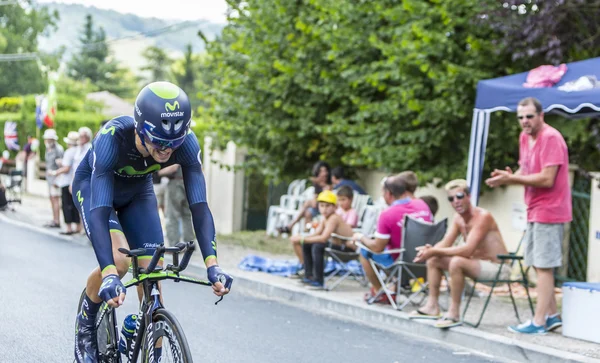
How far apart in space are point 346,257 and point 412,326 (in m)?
2.31

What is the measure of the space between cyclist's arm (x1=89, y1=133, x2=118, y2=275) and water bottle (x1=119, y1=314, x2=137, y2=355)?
0.42m

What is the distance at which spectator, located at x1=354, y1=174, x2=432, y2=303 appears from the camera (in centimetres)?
1076

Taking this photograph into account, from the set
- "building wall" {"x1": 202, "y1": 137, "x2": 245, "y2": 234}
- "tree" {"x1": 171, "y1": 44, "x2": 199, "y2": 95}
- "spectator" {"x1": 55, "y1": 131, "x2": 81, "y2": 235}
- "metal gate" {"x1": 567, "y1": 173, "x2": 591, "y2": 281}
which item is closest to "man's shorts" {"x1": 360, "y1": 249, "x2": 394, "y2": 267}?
"metal gate" {"x1": 567, "y1": 173, "x2": 591, "y2": 281}

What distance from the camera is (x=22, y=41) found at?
3342 inches

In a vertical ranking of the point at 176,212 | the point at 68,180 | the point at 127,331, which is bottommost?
the point at 176,212

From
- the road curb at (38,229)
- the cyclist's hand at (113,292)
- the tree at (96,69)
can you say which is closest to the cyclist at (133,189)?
the cyclist's hand at (113,292)

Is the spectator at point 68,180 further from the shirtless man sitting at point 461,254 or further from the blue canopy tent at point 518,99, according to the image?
the shirtless man sitting at point 461,254

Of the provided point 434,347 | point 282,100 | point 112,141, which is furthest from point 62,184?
point 112,141

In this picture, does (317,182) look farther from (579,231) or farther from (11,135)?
(11,135)

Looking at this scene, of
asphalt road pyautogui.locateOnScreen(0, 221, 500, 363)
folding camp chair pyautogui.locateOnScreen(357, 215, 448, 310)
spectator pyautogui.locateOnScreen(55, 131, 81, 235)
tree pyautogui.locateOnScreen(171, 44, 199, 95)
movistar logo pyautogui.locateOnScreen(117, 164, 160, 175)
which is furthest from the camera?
tree pyautogui.locateOnScreen(171, 44, 199, 95)

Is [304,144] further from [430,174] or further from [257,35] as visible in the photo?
[430,174]

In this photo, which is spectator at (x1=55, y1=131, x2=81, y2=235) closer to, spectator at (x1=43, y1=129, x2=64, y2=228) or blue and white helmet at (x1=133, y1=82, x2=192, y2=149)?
spectator at (x1=43, y1=129, x2=64, y2=228)

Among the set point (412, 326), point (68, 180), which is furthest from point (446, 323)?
point (68, 180)

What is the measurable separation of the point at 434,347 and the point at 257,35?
965 cm
